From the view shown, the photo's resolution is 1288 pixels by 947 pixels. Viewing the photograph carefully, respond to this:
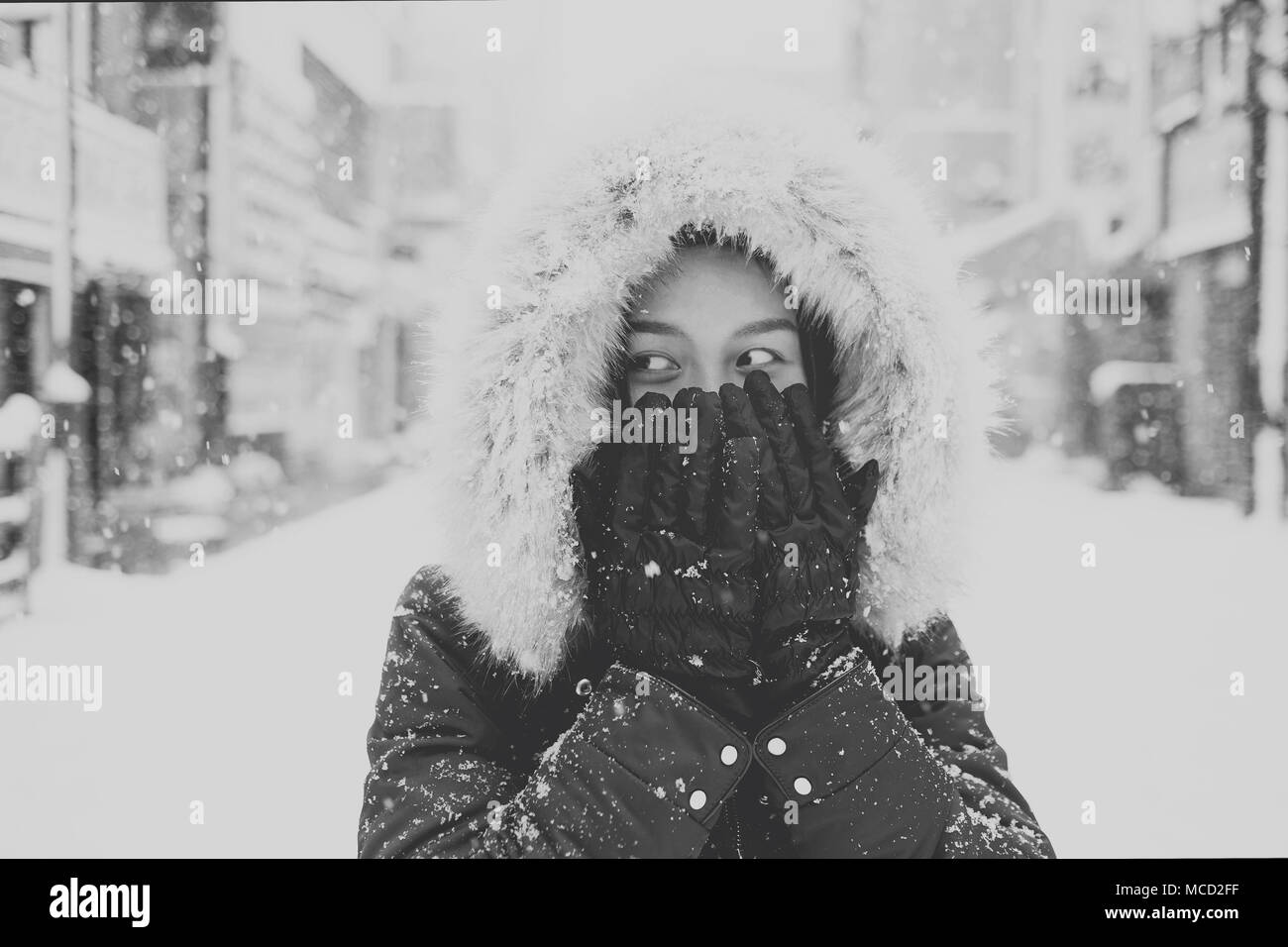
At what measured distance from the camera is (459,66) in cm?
1520

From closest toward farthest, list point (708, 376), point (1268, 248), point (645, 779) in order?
1. point (645, 779)
2. point (708, 376)
3. point (1268, 248)

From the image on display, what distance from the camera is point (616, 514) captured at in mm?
987

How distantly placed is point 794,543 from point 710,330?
1.05 feet

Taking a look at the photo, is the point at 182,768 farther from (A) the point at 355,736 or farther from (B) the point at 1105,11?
(B) the point at 1105,11

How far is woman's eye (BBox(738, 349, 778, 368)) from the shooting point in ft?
3.66

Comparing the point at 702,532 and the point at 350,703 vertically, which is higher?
the point at 702,532

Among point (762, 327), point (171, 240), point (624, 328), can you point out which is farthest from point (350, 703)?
point (171, 240)

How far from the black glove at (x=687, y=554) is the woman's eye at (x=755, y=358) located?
168mm

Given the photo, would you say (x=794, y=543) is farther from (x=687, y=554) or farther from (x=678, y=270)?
(x=678, y=270)

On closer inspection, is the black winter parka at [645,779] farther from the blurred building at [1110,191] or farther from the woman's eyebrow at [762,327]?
the blurred building at [1110,191]

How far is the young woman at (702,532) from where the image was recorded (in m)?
0.95

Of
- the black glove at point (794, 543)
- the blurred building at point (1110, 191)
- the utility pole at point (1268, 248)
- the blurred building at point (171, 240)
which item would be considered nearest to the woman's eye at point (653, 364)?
the black glove at point (794, 543)
